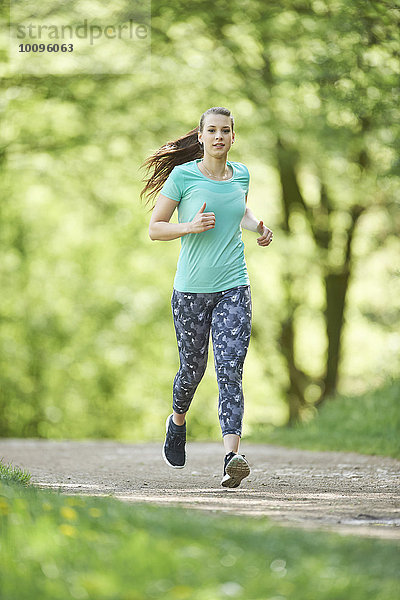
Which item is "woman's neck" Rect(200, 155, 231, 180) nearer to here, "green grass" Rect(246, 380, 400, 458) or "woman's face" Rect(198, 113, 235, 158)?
"woman's face" Rect(198, 113, 235, 158)

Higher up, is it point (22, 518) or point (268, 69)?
point (268, 69)

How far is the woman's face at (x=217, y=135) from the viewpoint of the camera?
613 centimetres

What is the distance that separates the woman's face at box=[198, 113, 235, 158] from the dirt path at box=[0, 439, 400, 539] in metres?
2.16

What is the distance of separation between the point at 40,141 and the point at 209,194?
11.9 meters

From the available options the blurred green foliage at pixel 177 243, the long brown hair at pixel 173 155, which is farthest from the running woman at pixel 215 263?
the blurred green foliage at pixel 177 243

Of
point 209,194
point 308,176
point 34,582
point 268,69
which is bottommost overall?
point 34,582

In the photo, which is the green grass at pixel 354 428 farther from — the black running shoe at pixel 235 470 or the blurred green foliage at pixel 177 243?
the black running shoe at pixel 235 470

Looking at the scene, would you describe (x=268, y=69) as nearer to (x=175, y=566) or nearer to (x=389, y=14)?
(x=389, y=14)

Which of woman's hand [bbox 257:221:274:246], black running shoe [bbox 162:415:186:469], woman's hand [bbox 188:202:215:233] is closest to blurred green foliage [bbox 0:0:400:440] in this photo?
woman's hand [bbox 257:221:274:246]

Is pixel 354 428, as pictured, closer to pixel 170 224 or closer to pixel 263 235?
pixel 263 235

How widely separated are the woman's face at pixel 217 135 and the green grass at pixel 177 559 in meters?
2.75

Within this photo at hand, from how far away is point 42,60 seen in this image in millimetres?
15531

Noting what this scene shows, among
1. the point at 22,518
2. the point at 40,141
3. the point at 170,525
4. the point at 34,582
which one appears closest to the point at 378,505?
the point at 170,525

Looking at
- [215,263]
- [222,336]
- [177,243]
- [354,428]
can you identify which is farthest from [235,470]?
[177,243]
